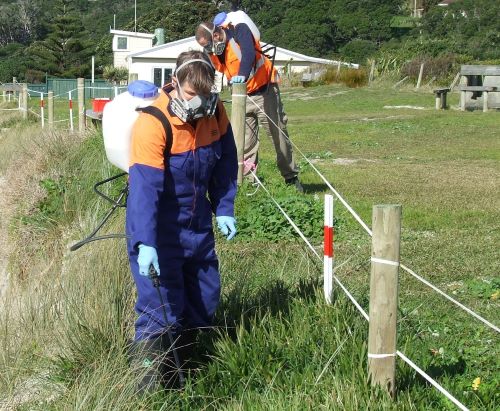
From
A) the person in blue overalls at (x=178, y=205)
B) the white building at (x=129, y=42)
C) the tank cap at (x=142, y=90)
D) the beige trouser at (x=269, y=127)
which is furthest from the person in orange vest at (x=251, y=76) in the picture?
the white building at (x=129, y=42)

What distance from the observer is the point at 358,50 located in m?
78.0

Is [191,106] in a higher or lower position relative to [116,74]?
higher

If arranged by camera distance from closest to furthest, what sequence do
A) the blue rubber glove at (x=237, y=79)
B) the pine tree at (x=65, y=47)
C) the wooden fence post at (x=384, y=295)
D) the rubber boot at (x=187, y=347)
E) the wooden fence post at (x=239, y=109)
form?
1. the wooden fence post at (x=384, y=295)
2. the rubber boot at (x=187, y=347)
3. the wooden fence post at (x=239, y=109)
4. the blue rubber glove at (x=237, y=79)
5. the pine tree at (x=65, y=47)

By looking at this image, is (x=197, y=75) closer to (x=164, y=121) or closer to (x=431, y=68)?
(x=164, y=121)

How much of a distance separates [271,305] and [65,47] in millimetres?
76333

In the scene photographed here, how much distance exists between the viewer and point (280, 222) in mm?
7988

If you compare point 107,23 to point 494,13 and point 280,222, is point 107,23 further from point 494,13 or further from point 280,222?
point 280,222

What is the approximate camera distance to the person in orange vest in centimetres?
907

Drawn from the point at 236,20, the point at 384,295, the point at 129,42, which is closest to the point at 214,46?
the point at 236,20

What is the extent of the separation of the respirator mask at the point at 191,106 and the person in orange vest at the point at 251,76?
13.4 feet

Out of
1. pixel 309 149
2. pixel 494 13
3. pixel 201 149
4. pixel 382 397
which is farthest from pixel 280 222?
pixel 494 13

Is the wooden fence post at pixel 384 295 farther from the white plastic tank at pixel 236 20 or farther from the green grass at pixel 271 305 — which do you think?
the white plastic tank at pixel 236 20

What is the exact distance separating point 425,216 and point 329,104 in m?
19.6

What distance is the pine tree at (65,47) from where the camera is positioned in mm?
77062
